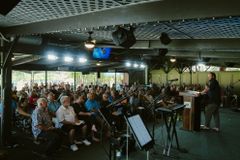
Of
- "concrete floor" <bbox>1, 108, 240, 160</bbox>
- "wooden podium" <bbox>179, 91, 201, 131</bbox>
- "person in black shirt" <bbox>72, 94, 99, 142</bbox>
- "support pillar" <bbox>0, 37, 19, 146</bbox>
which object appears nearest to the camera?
"concrete floor" <bbox>1, 108, 240, 160</bbox>

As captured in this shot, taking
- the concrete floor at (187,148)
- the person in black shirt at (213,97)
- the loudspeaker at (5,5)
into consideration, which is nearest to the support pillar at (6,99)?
the concrete floor at (187,148)

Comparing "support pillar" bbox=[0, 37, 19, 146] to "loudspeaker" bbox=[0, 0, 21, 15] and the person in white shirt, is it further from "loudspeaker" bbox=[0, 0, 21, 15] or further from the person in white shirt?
"loudspeaker" bbox=[0, 0, 21, 15]

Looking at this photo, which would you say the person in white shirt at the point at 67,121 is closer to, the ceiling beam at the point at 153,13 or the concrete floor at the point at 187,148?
the concrete floor at the point at 187,148

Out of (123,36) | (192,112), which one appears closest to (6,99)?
(123,36)

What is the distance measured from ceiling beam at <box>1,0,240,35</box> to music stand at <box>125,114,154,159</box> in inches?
55.9

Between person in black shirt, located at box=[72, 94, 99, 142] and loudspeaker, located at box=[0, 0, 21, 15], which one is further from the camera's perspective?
person in black shirt, located at box=[72, 94, 99, 142]

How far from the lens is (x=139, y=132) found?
327 cm

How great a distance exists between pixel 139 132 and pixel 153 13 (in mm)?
1653

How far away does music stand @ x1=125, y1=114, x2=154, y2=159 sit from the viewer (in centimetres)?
312

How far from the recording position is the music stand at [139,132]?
3125mm

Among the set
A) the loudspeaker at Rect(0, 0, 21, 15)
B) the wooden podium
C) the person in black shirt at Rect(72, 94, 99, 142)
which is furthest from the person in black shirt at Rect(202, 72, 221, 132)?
the loudspeaker at Rect(0, 0, 21, 15)

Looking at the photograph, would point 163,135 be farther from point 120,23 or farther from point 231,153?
point 120,23

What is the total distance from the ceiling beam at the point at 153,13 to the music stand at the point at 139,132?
4.65ft

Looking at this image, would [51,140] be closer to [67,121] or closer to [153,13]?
[67,121]
